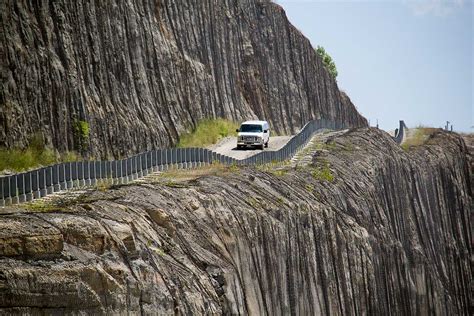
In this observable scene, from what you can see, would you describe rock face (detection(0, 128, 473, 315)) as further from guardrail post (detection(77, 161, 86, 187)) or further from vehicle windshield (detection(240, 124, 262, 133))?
vehicle windshield (detection(240, 124, 262, 133))

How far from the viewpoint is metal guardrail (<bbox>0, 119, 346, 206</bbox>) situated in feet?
94.1

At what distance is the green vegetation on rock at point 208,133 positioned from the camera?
60.5m

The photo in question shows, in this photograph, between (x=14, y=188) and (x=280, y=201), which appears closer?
(x=14, y=188)

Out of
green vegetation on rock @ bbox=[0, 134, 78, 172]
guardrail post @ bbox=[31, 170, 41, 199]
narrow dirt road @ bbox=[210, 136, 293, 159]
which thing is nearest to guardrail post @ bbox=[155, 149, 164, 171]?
green vegetation on rock @ bbox=[0, 134, 78, 172]

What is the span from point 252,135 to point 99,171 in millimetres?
26064

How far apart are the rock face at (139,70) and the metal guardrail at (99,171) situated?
5514 mm

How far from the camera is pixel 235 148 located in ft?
203

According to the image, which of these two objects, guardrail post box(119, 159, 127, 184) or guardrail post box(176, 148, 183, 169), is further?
guardrail post box(176, 148, 183, 169)

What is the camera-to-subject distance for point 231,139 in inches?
2625

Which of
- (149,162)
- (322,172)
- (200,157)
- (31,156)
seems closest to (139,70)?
(200,157)

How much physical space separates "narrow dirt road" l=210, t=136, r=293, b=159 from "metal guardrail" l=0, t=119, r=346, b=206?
17.8ft

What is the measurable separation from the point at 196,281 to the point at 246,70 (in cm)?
5625

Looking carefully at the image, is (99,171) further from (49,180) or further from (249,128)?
(249,128)

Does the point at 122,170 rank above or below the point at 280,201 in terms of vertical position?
above
